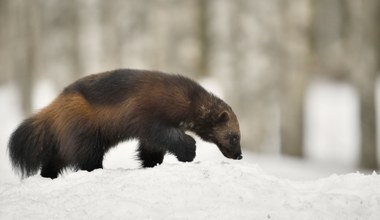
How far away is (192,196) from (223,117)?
2.18 m

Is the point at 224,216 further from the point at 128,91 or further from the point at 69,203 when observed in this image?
the point at 128,91

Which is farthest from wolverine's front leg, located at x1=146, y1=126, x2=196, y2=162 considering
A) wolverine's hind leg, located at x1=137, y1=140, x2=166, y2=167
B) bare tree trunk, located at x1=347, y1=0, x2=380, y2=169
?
bare tree trunk, located at x1=347, y1=0, x2=380, y2=169

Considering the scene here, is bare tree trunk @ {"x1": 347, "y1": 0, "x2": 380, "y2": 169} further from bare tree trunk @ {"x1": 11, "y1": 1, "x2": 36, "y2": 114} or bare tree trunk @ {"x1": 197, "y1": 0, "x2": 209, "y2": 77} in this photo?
bare tree trunk @ {"x1": 11, "y1": 1, "x2": 36, "y2": 114}

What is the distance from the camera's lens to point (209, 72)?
66.7ft

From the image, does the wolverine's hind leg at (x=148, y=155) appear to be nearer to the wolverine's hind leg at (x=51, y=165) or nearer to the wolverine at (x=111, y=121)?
the wolverine at (x=111, y=121)

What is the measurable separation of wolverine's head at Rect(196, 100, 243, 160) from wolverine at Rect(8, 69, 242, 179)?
0.8 inches

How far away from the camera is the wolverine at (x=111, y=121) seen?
599cm

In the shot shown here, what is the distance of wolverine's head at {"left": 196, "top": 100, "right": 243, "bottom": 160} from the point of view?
6.62 metres

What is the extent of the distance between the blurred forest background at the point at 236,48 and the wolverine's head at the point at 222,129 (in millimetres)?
4921

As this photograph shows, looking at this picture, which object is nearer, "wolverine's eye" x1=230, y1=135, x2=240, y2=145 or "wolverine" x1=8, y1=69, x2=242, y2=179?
"wolverine" x1=8, y1=69, x2=242, y2=179

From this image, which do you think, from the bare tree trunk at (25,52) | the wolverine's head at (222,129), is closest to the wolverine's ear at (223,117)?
the wolverine's head at (222,129)

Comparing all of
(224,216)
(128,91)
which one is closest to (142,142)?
(128,91)

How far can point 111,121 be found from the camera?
239 inches

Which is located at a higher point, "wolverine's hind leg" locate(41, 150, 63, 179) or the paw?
the paw
